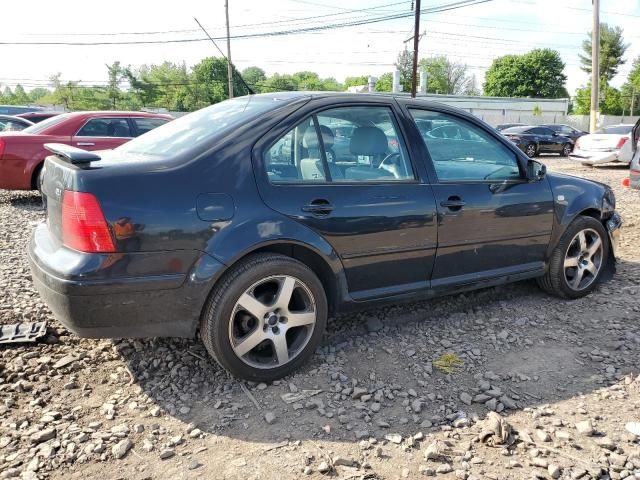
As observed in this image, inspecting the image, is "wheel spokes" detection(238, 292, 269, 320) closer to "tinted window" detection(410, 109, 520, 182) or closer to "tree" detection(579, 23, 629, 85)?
"tinted window" detection(410, 109, 520, 182)

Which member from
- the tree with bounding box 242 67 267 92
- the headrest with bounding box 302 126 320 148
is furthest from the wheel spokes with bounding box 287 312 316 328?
the tree with bounding box 242 67 267 92

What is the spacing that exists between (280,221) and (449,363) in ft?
4.66

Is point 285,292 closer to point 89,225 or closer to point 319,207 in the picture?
point 319,207

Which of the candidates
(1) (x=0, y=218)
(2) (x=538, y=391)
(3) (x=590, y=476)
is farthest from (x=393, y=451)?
(1) (x=0, y=218)

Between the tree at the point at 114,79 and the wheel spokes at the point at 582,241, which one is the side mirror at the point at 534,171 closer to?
the wheel spokes at the point at 582,241

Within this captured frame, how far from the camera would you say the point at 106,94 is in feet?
254

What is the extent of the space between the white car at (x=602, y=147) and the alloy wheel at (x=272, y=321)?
46.8 feet

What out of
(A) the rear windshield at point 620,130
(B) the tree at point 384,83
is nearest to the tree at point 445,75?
(B) the tree at point 384,83

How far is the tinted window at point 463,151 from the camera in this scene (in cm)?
364

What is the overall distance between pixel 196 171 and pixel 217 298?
68 cm

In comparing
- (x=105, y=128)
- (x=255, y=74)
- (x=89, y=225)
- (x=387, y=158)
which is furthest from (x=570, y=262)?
(x=255, y=74)

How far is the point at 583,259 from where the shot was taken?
4438 mm

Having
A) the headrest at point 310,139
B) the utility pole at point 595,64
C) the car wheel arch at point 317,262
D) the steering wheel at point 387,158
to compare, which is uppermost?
the utility pole at point 595,64

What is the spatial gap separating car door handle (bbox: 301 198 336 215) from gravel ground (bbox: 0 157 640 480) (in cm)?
96
